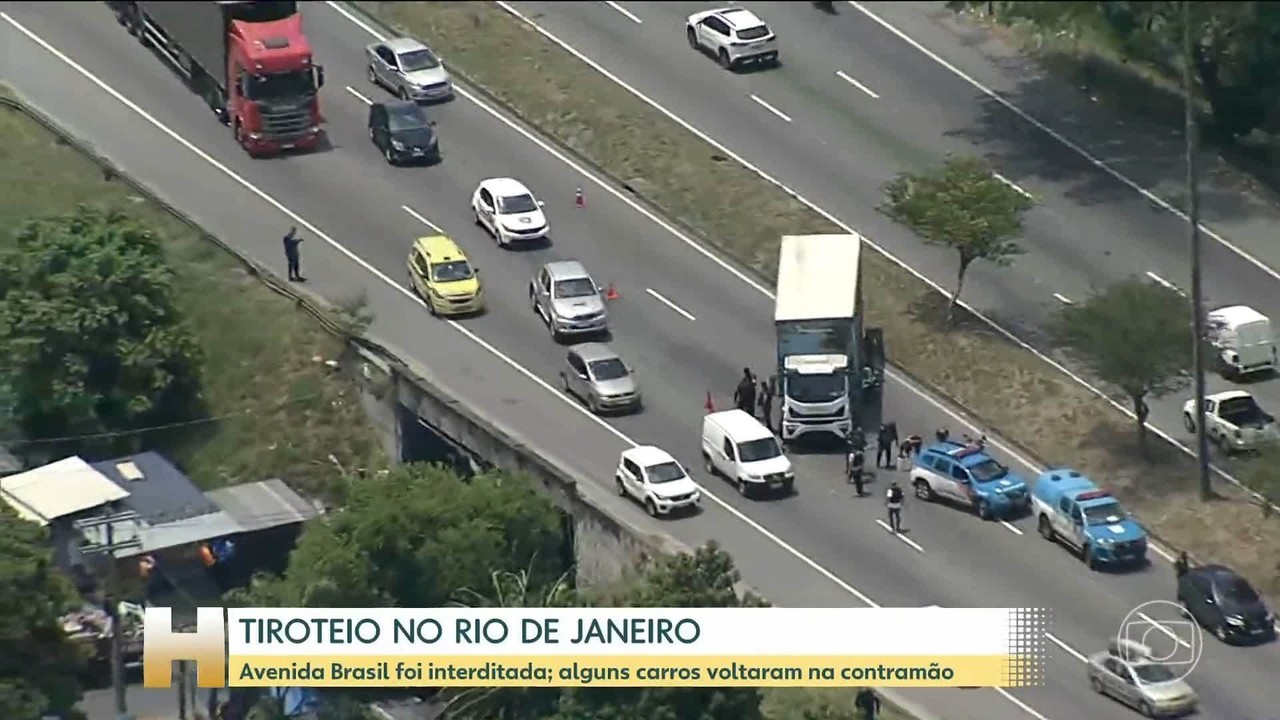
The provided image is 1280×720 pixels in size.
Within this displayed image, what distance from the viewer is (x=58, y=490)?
87.6 metres

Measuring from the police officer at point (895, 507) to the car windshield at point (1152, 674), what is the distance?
947 centimetres

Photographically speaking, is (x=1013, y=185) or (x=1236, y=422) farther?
(x=1013, y=185)

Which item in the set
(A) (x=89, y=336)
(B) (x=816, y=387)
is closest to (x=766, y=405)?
(B) (x=816, y=387)

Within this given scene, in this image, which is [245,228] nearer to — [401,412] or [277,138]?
[277,138]

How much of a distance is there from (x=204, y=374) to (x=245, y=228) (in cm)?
637

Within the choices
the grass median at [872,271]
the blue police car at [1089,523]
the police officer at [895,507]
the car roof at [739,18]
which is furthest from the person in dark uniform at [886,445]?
the car roof at [739,18]

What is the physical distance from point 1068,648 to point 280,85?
3457cm

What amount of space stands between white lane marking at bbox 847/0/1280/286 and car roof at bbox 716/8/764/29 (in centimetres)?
505

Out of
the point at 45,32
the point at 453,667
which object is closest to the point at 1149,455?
the point at 453,667

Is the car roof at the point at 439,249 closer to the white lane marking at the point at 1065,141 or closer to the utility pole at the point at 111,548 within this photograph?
the utility pole at the point at 111,548

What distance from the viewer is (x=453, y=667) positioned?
73.1 meters

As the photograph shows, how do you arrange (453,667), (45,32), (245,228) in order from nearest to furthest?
(453,667) < (245,228) < (45,32)

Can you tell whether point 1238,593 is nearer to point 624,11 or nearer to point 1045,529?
point 1045,529

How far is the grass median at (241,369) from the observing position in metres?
92.9
